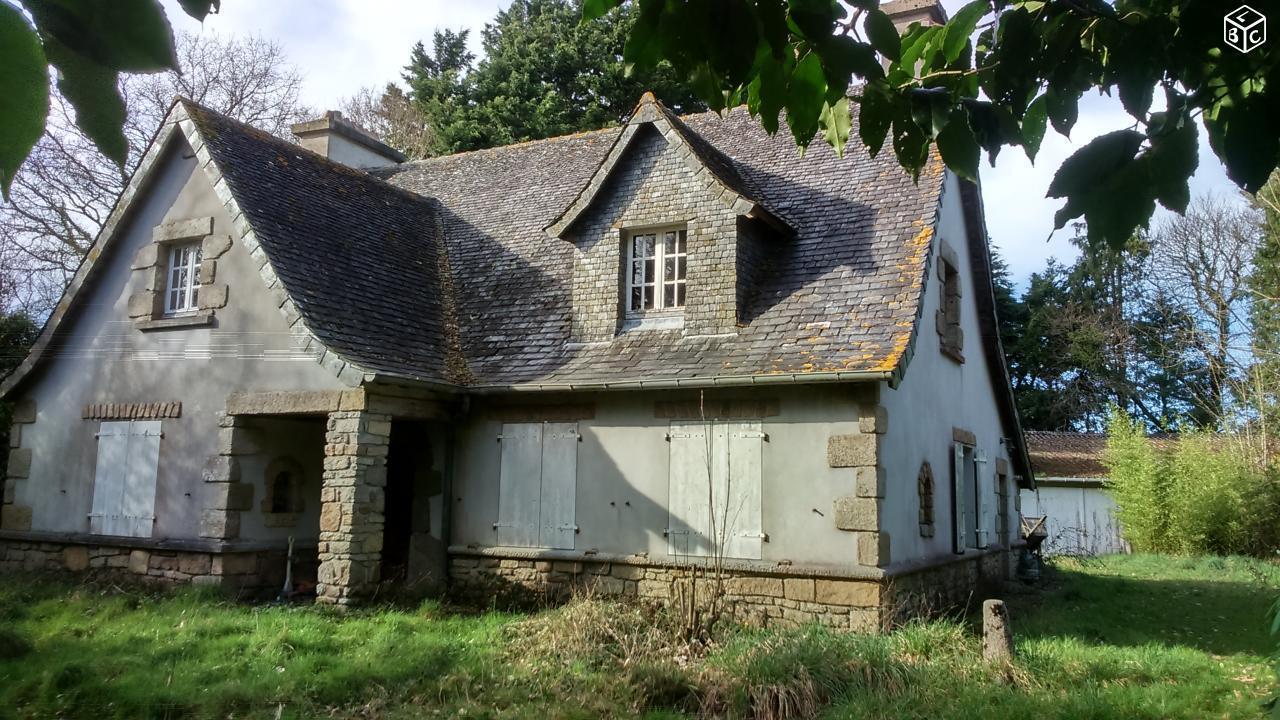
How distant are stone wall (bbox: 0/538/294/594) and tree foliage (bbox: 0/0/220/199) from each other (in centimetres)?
1033

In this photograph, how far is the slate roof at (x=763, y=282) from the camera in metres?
9.76

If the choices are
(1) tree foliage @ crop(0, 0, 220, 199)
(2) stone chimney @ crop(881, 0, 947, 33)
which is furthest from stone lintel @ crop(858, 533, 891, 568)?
(1) tree foliage @ crop(0, 0, 220, 199)

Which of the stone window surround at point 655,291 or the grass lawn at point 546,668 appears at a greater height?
the stone window surround at point 655,291

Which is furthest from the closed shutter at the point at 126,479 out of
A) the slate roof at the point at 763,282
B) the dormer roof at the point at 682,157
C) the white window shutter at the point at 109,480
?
the dormer roof at the point at 682,157

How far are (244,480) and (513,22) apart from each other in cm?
1743

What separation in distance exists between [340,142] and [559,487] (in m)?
9.54

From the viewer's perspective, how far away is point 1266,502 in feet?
66.6

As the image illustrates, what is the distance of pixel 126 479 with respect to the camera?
11.2 meters

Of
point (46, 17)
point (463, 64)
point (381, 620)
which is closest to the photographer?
point (46, 17)

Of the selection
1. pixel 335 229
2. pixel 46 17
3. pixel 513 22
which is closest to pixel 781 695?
pixel 46 17

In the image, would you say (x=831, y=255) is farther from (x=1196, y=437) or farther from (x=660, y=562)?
(x=1196, y=437)

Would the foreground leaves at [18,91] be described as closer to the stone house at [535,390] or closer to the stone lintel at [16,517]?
the stone house at [535,390]

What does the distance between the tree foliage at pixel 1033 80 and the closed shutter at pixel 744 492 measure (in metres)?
7.51

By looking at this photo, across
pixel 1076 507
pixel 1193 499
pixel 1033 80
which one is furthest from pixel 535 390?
pixel 1076 507
